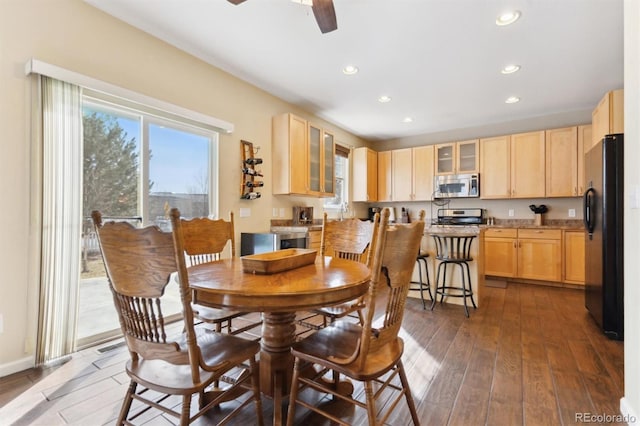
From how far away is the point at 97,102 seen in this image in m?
2.38

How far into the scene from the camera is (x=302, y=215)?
452cm

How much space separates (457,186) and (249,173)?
3678 millimetres

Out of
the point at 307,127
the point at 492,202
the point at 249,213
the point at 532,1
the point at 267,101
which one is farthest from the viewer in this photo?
the point at 492,202

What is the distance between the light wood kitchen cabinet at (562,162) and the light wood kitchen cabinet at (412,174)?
1734mm

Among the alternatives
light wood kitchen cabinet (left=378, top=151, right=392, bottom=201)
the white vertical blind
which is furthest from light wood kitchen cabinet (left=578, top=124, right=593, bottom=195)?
the white vertical blind

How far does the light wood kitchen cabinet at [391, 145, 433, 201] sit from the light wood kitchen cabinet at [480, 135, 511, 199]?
0.86 metres

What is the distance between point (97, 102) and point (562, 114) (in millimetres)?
6014

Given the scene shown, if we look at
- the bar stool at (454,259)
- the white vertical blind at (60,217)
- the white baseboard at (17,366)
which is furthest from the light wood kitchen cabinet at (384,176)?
the white baseboard at (17,366)

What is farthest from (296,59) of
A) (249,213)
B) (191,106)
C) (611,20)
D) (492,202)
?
(492,202)

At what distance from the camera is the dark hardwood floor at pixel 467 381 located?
1595 mm

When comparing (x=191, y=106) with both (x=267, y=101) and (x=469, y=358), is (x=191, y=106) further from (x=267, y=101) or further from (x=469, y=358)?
(x=469, y=358)

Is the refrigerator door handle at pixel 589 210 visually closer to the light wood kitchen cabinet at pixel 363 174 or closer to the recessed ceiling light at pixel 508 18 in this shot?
the recessed ceiling light at pixel 508 18

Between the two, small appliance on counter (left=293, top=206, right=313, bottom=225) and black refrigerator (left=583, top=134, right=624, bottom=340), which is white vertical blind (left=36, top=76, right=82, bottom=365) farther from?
black refrigerator (left=583, top=134, right=624, bottom=340)
